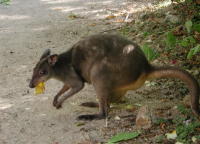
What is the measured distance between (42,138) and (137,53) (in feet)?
4.94

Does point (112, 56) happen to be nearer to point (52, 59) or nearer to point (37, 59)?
point (52, 59)

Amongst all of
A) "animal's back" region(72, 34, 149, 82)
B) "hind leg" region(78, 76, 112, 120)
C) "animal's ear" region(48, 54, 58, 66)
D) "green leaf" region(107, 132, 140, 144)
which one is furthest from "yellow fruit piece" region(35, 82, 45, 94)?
"green leaf" region(107, 132, 140, 144)

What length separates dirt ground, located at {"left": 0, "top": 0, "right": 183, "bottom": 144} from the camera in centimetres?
491

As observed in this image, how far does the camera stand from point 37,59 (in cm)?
767

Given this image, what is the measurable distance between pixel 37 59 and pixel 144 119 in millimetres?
3431

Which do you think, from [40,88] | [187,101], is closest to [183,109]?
[187,101]

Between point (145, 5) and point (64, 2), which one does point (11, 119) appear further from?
point (64, 2)

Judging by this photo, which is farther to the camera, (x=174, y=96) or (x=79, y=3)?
(x=79, y=3)

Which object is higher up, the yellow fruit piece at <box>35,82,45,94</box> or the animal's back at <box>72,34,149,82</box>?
the animal's back at <box>72,34,149,82</box>

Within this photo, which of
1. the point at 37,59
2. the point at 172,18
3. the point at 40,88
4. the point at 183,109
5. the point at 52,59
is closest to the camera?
the point at 183,109

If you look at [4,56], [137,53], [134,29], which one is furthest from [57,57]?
[134,29]

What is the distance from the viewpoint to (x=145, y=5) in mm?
10750

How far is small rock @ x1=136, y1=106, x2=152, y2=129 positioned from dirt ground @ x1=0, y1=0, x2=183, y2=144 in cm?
45

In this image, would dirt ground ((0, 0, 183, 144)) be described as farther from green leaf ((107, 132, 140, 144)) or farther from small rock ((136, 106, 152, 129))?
small rock ((136, 106, 152, 129))
